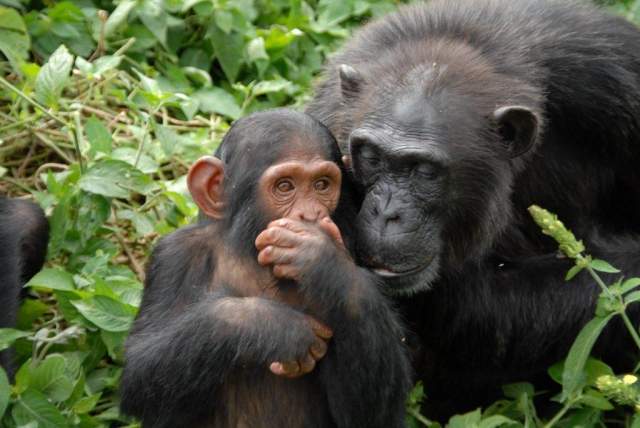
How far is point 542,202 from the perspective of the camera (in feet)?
29.1

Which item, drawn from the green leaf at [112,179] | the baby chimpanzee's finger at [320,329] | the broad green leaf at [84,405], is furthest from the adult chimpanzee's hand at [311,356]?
the green leaf at [112,179]

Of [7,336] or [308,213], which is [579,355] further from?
[7,336]

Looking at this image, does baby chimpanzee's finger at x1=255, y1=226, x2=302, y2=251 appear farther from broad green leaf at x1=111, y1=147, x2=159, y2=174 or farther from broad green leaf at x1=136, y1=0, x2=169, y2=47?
broad green leaf at x1=136, y1=0, x2=169, y2=47

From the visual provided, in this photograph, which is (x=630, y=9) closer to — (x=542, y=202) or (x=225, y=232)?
(x=542, y=202)

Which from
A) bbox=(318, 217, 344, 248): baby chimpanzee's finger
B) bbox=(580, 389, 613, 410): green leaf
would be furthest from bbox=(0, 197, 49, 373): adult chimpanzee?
bbox=(580, 389, 613, 410): green leaf

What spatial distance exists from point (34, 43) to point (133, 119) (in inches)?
38.0

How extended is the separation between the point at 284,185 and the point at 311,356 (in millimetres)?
823

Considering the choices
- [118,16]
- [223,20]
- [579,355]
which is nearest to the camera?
[579,355]

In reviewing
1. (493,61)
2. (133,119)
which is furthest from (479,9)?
(133,119)

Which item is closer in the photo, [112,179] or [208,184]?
[208,184]

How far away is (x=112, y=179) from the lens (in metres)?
8.95

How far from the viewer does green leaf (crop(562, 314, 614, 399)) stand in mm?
7314

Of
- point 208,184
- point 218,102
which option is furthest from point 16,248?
point 218,102

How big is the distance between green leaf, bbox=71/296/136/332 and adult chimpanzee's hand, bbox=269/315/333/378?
1.49m
